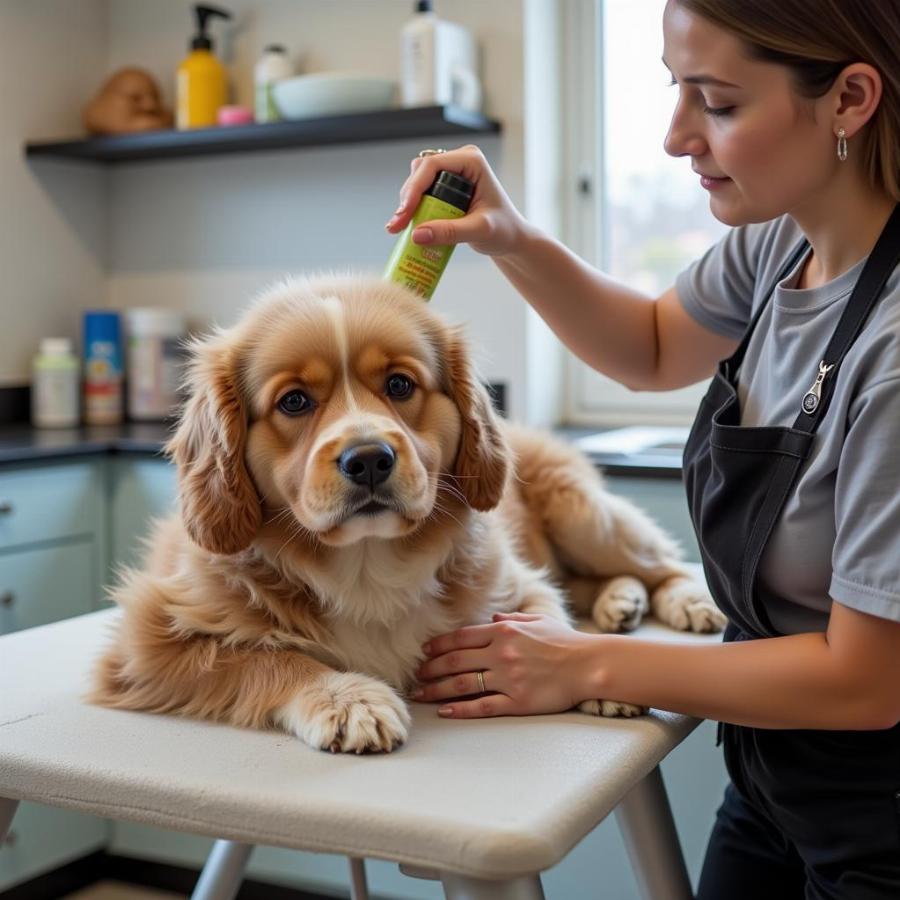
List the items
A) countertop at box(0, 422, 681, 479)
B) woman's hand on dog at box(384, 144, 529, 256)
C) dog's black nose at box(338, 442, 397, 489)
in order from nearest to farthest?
dog's black nose at box(338, 442, 397, 489)
woman's hand on dog at box(384, 144, 529, 256)
countertop at box(0, 422, 681, 479)

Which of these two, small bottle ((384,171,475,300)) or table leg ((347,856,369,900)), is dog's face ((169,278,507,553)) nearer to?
small bottle ((384,171,475,300))

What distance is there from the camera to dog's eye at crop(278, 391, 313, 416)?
1.27 m

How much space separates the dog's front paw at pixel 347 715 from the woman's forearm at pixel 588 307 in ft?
2.09

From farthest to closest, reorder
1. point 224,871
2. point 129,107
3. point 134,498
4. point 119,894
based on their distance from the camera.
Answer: point 129,107, point 119,894, point 134,498, point 224,871

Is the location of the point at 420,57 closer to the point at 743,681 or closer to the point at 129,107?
the point at 129,107

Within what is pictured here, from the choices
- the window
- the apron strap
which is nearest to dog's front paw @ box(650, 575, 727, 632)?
the apron strap

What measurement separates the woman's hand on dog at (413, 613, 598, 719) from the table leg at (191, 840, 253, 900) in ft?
1.46

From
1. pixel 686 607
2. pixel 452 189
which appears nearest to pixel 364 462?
pixel 452 189

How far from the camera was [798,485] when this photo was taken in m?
1.17

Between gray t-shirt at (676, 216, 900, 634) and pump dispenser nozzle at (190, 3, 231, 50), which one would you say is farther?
pump dispenser nozzle at (190, 3, 231, 50)

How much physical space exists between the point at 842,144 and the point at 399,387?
0.50 m

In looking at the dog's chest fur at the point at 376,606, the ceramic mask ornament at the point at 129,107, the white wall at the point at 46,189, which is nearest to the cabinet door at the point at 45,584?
the white wall at the point at 46,189

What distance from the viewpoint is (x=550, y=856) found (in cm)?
90

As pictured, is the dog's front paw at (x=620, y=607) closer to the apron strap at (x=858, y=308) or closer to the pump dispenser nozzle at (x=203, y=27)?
the apron strap at (x=858, y=308)
